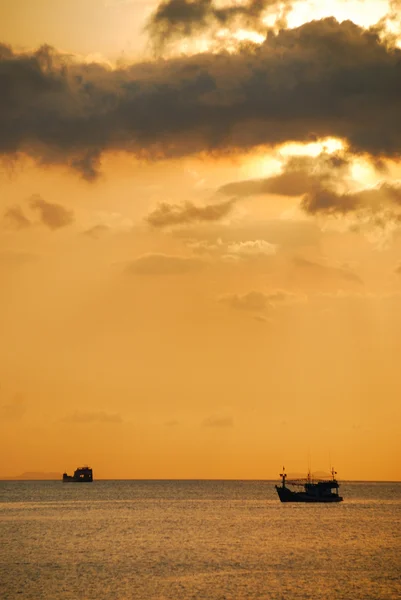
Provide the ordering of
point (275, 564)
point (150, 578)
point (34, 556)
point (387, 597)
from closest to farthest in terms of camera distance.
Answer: point (387, 597) < point (150, 578) < point (275, 564) < point (34, 556)

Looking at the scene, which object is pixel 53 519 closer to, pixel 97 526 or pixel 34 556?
pixel 97 526

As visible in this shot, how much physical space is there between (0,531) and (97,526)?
18.2 m

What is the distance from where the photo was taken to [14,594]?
72750 mm

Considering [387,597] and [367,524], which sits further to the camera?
[367,524]

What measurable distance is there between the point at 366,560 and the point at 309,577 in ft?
54.5

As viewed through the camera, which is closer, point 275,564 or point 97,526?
point 275,564

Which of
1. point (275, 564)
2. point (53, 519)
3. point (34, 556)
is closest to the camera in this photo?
point (275, 564)

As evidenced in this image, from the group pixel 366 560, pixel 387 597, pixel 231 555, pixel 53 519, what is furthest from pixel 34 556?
pixel 53 519

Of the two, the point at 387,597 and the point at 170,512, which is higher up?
the point at 170,512

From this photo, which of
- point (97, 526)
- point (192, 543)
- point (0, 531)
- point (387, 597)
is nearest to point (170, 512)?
point (97, 526)

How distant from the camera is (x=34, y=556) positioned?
99.4m

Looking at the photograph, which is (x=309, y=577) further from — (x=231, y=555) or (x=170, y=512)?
(x=170, y=512)

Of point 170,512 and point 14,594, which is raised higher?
point 170,512

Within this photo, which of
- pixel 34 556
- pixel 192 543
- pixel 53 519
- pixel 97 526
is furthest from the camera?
pixel 53 519
